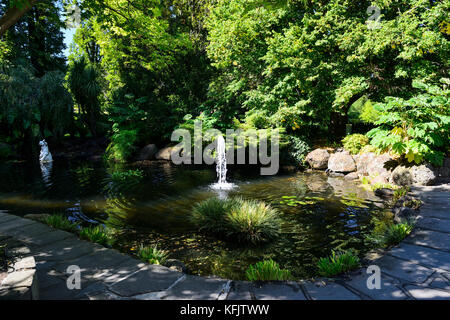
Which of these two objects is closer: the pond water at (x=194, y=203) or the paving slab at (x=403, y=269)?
the paving slab at (x=403, y=269)

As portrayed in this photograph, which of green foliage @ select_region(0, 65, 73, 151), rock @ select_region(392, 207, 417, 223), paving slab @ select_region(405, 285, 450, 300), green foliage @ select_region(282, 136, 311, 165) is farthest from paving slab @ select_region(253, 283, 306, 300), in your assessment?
green foliage @ select_region(0, 65, 73, 151)

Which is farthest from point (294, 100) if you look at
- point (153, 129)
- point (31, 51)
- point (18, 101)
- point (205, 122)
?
point (31, 51)

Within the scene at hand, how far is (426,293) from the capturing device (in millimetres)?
2750

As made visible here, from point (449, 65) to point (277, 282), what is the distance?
11.9 metres

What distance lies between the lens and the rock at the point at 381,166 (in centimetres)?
878

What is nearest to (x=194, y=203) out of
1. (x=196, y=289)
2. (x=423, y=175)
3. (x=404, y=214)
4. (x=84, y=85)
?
(x=196, y=289)

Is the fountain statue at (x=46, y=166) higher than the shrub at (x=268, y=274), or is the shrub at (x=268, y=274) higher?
the fountain statue at (x=46, y=166)

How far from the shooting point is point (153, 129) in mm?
17609

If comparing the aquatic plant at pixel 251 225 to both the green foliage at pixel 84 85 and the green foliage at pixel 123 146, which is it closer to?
the green foliage at pixel 123 146

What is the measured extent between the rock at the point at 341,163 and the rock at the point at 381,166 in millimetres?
974

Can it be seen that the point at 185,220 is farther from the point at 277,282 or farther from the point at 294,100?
the point at 294,100

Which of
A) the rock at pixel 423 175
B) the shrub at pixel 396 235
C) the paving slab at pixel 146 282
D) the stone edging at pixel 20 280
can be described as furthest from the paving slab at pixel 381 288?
the rock at pixel 423 175

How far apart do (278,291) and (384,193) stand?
6.30 m

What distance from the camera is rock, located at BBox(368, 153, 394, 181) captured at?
8.78m
